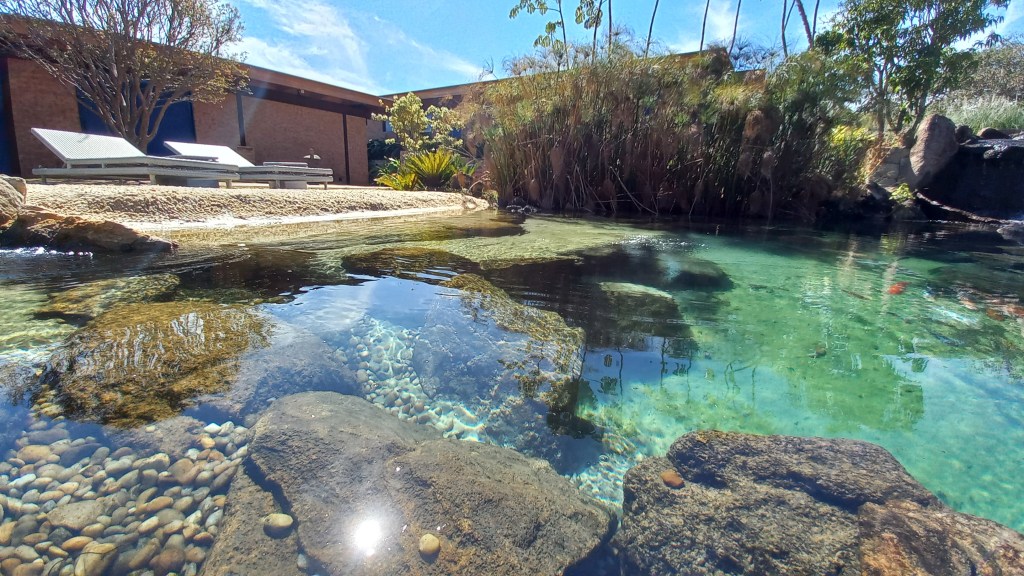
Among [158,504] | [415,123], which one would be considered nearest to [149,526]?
[158,504]

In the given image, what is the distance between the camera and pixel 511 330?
108 inches

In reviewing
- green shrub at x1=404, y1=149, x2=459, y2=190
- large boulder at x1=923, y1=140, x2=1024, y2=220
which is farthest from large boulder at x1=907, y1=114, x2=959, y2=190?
green shrub at x1=404, y1=149, x2=459, y2=190

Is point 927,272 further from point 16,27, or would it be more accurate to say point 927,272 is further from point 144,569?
point 16,27

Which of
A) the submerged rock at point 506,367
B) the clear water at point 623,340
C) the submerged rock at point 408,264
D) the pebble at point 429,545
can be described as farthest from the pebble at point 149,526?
the submerged rock at point 408,264

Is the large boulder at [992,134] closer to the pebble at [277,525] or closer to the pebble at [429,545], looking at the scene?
the pebble at [429,545]

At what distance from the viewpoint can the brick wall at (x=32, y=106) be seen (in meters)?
10.7

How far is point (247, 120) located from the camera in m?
14.4

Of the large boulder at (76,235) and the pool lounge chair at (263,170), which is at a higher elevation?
the pool lounge chair at (263,170)

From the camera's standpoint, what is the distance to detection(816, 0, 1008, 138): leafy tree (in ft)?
37.3

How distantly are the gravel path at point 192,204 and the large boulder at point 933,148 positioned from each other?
12.8 metres

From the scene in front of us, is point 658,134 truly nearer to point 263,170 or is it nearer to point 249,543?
point 263,170

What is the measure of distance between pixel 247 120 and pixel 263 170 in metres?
6.84

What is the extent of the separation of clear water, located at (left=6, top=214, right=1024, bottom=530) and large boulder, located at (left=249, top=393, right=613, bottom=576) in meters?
0.22

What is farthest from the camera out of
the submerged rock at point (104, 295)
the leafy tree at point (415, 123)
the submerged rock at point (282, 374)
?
the leafy tree at point (415, 123)
